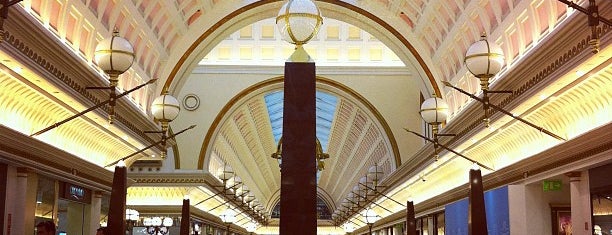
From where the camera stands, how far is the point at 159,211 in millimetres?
31297

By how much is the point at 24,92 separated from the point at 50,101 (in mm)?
1018

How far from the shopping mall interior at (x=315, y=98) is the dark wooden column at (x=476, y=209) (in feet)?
0.30

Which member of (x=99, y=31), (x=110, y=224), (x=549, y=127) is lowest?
(x=110, y=224)

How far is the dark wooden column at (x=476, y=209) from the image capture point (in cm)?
1248

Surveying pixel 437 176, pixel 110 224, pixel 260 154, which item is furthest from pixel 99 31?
pixel 260 154

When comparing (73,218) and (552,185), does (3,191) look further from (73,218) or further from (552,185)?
(552,185)

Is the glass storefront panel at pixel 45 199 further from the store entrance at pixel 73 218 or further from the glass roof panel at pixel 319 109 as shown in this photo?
the glass roof panel at pixel 319 109

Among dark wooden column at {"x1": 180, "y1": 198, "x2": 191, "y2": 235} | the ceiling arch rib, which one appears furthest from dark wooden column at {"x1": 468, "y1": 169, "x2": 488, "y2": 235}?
dark wooden column at {"x1": 180, "y1": 198, "x2": 191, "y2": 235}

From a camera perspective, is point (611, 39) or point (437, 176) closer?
point (611, 39)

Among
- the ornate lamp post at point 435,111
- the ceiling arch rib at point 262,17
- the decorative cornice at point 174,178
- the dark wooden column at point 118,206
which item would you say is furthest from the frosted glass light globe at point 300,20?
the decorative cornice at point 174,178

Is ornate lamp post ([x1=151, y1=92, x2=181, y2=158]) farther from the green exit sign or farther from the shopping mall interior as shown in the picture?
the green exit sign

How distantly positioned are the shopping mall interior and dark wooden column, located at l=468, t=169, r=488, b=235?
0.09 metres

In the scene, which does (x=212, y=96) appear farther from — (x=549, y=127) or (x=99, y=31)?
(x=549, y=127)

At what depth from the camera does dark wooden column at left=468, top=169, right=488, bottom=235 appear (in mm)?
12484
